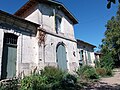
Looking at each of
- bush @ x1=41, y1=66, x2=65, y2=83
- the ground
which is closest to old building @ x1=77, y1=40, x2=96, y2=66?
the ground

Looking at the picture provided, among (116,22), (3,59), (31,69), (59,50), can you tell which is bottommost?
(31,69)

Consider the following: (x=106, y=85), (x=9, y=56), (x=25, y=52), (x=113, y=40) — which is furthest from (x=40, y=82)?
(x=113, y=40)

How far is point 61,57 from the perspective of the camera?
36.0ft

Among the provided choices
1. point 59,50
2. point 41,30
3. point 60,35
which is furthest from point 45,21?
point 59,50

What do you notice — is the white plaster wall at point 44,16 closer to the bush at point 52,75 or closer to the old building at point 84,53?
the bush at point 52,75

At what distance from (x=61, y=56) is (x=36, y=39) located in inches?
114

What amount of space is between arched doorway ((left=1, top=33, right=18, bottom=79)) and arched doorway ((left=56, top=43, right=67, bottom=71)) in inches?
152

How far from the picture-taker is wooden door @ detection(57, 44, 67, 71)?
10.7 m

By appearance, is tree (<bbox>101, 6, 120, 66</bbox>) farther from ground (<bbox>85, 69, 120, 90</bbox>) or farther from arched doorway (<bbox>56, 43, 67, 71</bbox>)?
ground (<bbox>85, 69, 120, 90</bbox>)

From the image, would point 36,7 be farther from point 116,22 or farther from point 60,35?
point 116,22

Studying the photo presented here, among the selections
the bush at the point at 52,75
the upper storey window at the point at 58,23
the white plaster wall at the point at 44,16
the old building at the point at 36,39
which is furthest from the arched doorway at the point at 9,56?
the upper storey window at the point at 58,23

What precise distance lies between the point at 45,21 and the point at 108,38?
15.7m

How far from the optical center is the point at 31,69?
344 inches

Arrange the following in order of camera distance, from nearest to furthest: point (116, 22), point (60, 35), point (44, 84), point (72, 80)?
point (44, 84) → point (72, 80) → point (60, 35) → point (116, 22)
